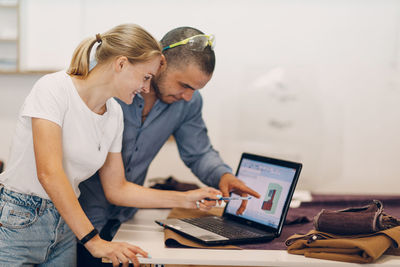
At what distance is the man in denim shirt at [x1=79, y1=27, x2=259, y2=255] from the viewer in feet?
5.74

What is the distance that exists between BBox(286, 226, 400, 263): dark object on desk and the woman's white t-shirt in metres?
0.67

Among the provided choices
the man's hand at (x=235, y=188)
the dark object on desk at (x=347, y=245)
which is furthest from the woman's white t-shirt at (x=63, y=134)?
the dark object on desk at (x=347, y=245)

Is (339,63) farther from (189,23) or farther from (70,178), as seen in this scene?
(70,178)

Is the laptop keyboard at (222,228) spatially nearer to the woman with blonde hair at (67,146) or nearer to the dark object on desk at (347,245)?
the dark object on desk at (347,245)

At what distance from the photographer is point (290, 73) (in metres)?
2.96

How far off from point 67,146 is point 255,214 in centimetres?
70

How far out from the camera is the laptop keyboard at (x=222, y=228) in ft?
4.80

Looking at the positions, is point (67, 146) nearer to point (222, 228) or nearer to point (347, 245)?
point (222, 228)

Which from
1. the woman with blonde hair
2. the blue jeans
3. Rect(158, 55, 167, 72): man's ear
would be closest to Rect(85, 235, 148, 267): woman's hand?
the woman with blonde hair

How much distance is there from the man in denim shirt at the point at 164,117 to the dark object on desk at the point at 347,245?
1.17ft

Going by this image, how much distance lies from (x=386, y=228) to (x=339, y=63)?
1.77 meters

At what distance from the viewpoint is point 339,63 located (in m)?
2.93

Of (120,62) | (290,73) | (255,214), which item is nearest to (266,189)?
(255,214)

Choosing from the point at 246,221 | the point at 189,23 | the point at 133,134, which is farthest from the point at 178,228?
the point at 189,23
